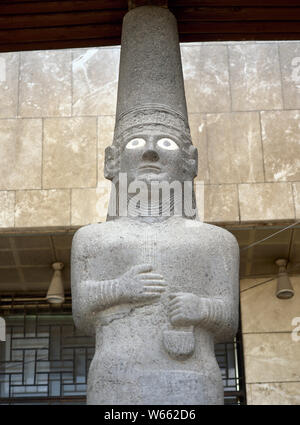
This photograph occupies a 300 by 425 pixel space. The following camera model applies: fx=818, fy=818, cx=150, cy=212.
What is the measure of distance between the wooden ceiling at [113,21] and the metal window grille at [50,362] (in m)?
4.26

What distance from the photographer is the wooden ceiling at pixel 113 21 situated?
7480mm

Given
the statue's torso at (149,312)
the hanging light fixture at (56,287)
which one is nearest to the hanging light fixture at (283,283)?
the hanging light fixture at (56,287)

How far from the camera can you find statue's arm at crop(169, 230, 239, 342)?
521 cm

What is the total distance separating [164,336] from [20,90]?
5.62 metres

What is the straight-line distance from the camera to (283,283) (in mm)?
10234

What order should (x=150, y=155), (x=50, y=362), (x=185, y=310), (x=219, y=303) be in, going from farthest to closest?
1. (x=50, y=362)
2. (x=150, y=155)
3. (x=219, y=303)
4. (x=185, y=310)

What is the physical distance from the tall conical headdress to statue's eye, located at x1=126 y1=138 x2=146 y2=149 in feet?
0.37

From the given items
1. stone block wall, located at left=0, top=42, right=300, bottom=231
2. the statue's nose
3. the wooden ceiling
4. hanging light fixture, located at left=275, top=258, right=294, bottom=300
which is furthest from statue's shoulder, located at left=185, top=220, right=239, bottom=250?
hanging light fixture, located at left=275, top=258, right=294, bottom=300

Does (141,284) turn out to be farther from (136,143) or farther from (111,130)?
(111,130)

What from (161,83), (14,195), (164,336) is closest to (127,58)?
(161,83)

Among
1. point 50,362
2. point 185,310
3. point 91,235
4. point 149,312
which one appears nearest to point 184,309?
point 185,310

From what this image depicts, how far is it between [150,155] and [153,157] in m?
0.03

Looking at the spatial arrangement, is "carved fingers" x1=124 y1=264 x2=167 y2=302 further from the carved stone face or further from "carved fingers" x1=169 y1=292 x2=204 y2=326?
the carved stone face

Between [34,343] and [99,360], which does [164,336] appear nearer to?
[99,360]
